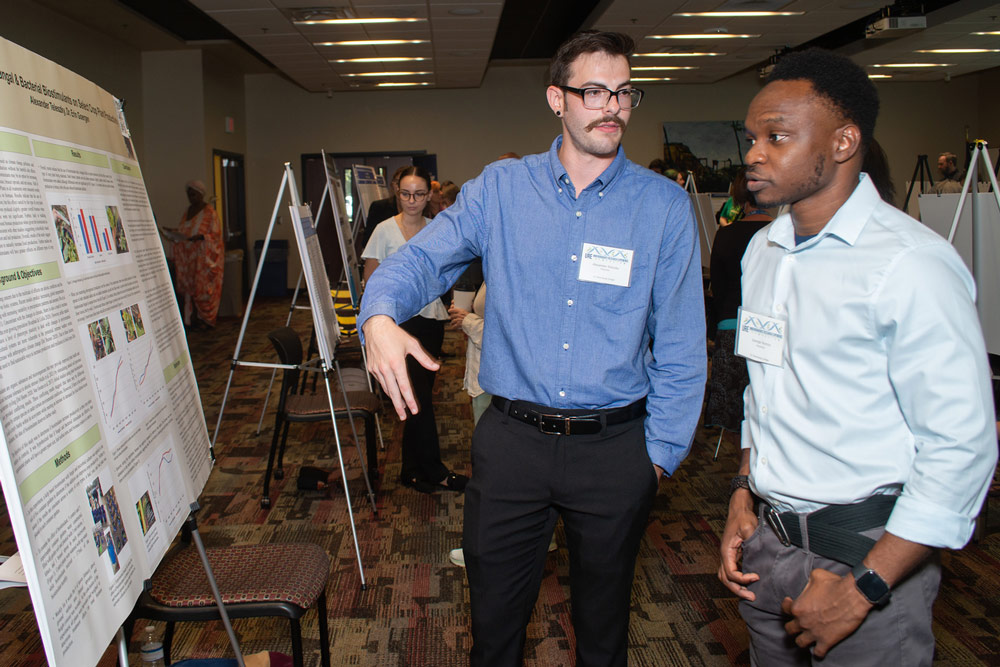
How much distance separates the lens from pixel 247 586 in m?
1.84

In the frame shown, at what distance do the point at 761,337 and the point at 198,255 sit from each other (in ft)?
27.8

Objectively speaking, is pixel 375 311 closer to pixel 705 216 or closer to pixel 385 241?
pixel 385 241

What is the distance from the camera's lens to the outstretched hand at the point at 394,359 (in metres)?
1.16

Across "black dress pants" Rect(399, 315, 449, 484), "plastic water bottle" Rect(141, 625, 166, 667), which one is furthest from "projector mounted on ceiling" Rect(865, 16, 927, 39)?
"plastic water bottle" Rect(141, 625, 166, 667)

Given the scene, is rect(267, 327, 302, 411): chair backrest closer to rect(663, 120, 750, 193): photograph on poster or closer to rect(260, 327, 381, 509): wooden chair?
rect(260, 327, 381, 509): wooden chair

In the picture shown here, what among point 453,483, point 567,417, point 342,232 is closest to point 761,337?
point 567,417

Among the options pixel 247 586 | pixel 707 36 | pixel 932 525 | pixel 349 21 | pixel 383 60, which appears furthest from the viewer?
pixel 383 60

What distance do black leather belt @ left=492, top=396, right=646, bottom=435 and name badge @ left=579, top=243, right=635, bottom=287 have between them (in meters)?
0.28

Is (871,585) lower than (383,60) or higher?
lower

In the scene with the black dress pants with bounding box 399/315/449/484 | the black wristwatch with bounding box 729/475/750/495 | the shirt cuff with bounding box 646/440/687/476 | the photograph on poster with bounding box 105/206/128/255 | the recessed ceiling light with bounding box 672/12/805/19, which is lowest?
the black dress pants with bounding box 399/315/449/484

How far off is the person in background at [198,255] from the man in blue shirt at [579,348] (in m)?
7.84

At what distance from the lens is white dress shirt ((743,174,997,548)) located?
109 cm

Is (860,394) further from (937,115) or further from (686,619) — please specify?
(937,115)

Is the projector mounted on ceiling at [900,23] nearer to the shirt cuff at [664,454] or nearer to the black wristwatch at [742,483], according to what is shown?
the shirt cuff at [664,454]
